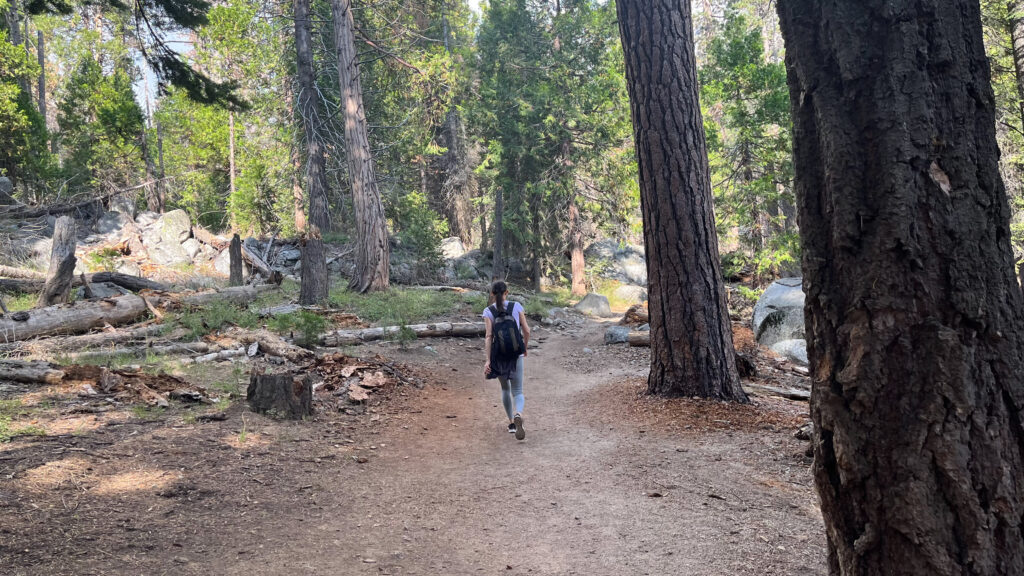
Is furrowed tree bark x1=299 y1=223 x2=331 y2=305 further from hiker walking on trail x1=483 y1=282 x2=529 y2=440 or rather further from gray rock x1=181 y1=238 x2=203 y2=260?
gray rock x1=181 y1=238 x2=203 y2=260

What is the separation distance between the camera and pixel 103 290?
1303cm

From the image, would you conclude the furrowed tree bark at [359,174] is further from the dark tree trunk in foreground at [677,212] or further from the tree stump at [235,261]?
the dark tree trunk in foreground at [677,212]

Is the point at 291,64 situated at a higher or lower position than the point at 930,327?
higher

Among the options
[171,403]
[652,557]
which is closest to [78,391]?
[171,403]

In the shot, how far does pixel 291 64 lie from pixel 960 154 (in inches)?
904

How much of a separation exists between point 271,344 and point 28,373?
3.16 metres

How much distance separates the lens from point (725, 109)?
14.3 meters

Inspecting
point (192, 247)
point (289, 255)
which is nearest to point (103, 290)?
point (289, 255)

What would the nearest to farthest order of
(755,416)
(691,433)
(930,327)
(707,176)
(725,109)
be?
(930,327)
(691,433)
(755,416)
(707,176)
(725,109)

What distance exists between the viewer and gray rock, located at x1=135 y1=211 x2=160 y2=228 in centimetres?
2538

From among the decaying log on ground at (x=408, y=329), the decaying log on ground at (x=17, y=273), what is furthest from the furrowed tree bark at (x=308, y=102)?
the decaying log on ground at (x=17, y=273)

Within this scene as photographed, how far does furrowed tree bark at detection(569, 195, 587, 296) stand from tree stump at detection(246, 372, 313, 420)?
1798cm

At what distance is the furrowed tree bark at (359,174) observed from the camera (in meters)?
16.5

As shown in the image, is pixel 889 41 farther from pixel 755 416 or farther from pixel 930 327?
pixel 755 416
